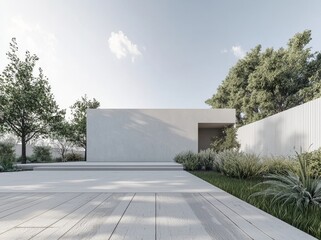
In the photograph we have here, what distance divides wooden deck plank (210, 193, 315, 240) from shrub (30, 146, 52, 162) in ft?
50.2

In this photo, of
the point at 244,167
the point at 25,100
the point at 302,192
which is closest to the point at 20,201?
the point at 302,192

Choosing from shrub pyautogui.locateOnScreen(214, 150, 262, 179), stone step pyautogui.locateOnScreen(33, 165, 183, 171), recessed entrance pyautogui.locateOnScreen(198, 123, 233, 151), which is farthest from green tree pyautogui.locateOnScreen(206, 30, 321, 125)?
stone step pyautogui.locateOnScreen(33, 165, 183, 171)

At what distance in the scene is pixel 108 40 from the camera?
1397 cm

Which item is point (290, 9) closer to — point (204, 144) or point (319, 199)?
point (204, 144)

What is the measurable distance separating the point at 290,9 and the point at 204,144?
10165mm

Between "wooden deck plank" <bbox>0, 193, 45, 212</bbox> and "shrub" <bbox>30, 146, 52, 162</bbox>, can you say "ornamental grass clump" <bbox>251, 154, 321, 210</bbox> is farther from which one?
"shrub" <bbox>30, 146, 52, 162</bbox>

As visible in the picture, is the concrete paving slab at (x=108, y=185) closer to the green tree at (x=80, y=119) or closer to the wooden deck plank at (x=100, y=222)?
the wooden deck plank at (x=100, y=222)

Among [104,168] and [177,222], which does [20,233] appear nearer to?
[177,222]

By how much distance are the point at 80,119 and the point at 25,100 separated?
577cm

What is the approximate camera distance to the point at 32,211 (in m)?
3.02

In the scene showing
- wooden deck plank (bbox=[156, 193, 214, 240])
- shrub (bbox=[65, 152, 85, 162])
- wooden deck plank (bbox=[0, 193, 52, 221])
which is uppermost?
wooden deck plank (bbox=[156, 193, 214, 240])

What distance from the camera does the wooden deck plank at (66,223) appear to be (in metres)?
2.12

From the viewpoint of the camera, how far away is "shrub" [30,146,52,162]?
1587 centimetres

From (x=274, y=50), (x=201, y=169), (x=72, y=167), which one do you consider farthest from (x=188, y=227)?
(x=274, y=50)
